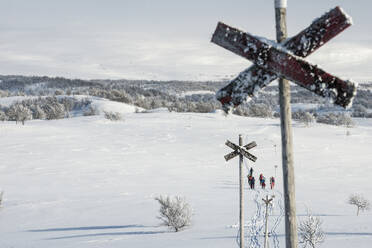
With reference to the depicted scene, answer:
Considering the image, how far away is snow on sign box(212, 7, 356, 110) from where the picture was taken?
2916mm

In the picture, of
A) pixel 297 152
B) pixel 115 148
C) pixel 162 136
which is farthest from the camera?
pixel 162 136

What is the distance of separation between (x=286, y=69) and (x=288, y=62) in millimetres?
58

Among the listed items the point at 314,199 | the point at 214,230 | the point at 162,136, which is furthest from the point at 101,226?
the point at 162,136

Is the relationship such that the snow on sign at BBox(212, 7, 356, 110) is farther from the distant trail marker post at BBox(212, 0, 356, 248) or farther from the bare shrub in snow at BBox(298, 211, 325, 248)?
the bare shrub in snow at BBox(298, 211, 325, 248)

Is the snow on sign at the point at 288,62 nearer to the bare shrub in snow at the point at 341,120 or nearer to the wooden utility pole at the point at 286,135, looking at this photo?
the wooden utility pole at the point at 286,135

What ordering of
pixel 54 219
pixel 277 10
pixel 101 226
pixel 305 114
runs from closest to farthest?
pixel 277 10, pixel 101 226, pixel 54 219, pixel 305 114

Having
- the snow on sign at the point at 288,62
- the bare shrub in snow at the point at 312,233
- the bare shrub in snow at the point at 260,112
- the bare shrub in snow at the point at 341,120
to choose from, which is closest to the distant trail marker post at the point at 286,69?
the snow on sign at the point at 288,62

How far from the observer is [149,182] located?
30531 millimetres

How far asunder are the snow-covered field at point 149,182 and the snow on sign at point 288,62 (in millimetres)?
11545

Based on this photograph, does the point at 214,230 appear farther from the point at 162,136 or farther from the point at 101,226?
the point at 162,136

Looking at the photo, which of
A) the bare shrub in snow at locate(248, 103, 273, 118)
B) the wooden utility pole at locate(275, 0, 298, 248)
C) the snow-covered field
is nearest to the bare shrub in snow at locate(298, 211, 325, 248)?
the snow-covered field

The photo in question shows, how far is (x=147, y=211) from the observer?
2211 cm

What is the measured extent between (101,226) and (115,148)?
29.6 metres

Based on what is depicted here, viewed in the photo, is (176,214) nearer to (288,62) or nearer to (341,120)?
(288,62)
